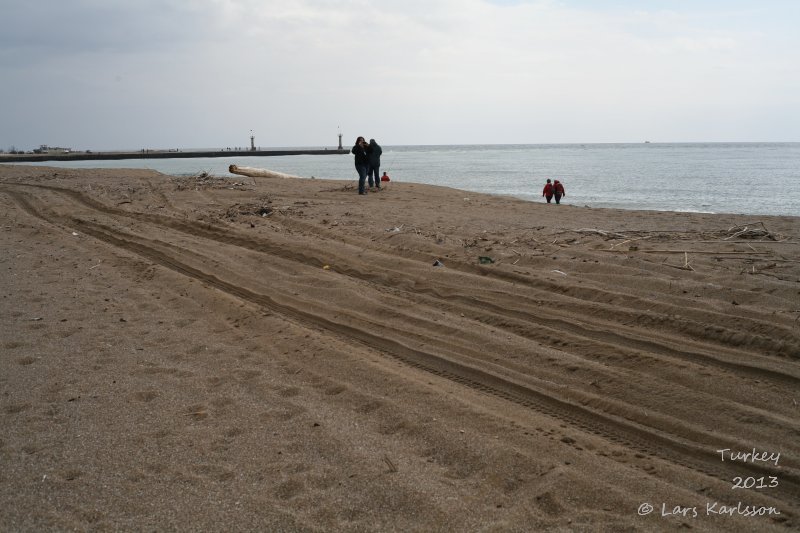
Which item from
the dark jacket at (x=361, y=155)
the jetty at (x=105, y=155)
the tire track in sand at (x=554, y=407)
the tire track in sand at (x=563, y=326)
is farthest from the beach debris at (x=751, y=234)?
the jetty at (x=105, y=155)

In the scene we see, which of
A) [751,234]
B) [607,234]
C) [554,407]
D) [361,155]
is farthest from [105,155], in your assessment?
[554,407]

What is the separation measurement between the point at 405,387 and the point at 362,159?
1296 centimetres

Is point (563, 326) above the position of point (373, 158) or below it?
below

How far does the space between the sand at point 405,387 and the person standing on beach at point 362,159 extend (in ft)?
26.3

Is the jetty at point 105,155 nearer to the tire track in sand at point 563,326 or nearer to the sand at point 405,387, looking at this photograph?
the tire track in sand at point 563,326

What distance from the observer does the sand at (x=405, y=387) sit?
9.87ft

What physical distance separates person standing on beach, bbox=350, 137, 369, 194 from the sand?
26.3 feet

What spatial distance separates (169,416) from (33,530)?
1189mm

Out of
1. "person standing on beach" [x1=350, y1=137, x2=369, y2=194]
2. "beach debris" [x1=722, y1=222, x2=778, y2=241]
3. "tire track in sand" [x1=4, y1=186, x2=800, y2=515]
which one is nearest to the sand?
"tire track in sand" [x1=4, y1=186, x2=800, y2=515]

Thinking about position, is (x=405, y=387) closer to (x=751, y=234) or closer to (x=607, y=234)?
(x=607, y=234)

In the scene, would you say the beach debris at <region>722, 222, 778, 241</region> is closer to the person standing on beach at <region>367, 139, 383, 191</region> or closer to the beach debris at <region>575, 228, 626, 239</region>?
the beach debris at <region>575, 228, 626, 239</region>

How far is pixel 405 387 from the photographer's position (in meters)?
4.29

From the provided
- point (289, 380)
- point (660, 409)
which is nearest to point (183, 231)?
point (289, 380)

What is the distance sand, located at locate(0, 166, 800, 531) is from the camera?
3008 millimetres
